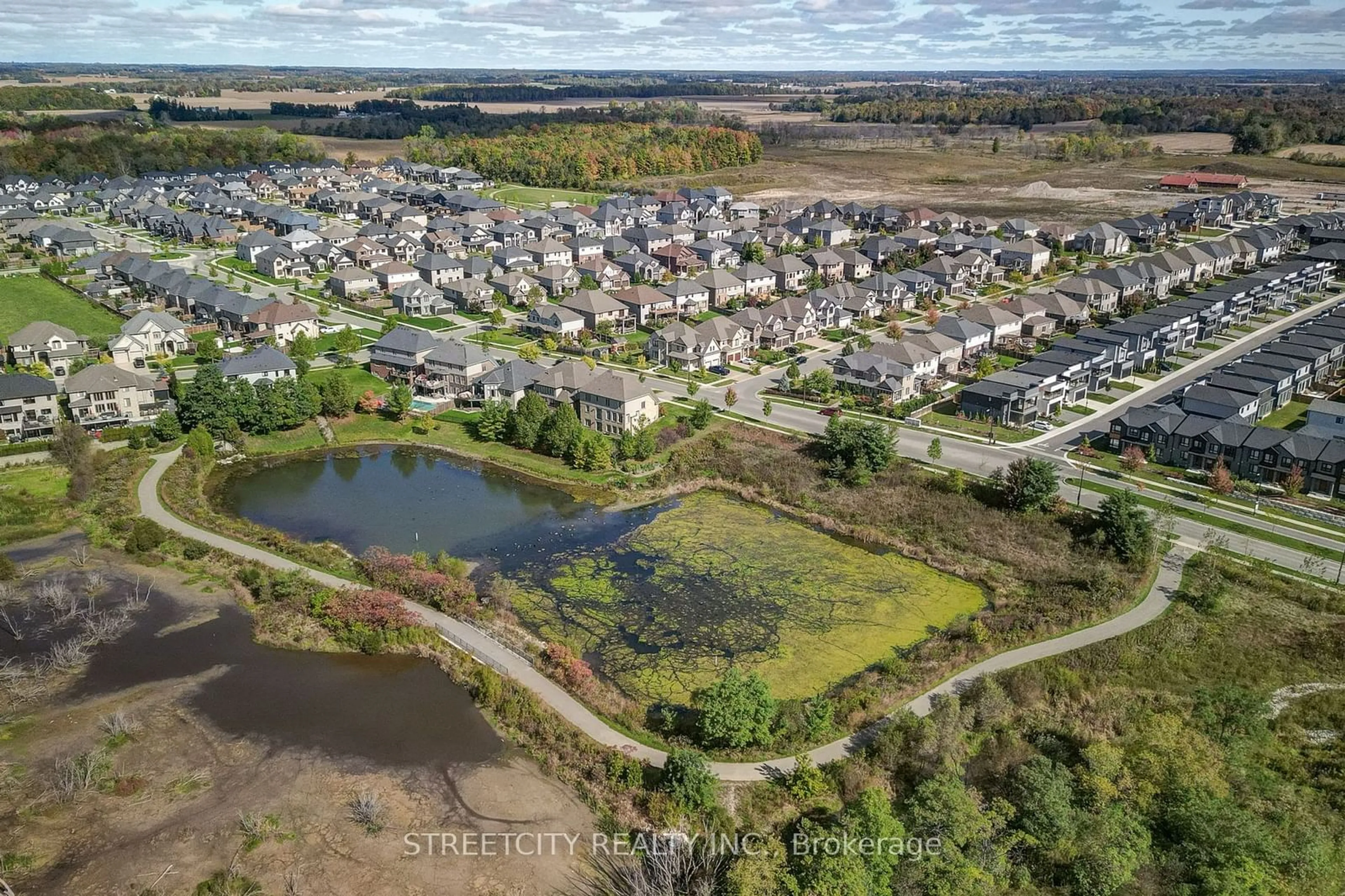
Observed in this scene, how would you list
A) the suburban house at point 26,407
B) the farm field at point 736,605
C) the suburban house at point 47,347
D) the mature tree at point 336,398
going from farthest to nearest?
the suburban house at point 47,347 < the mature tree at point 336,398 < the suburban house at point 26,407 < the farm field at point 736,605

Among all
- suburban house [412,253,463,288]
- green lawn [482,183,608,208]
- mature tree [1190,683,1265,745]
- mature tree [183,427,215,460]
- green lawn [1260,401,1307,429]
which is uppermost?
green lawn [482,183,608,208]

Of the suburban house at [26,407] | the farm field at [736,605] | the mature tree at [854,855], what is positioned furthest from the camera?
the suburban house at [26,407]

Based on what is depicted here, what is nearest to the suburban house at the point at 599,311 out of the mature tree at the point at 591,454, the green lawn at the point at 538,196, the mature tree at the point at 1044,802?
the mature tree at the point at 591,454

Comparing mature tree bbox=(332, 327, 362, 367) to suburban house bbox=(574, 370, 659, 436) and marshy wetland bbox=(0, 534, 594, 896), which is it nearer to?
suburban house bbox=(574, 370, 659, 436)

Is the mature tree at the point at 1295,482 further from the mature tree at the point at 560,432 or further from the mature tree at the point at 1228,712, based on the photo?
the mature tree at the point at 560,432

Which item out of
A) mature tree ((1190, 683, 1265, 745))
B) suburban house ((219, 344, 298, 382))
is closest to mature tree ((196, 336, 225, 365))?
suburban house ((219, 344, 298, 382))

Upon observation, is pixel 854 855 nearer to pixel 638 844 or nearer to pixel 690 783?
pixel 690 783
